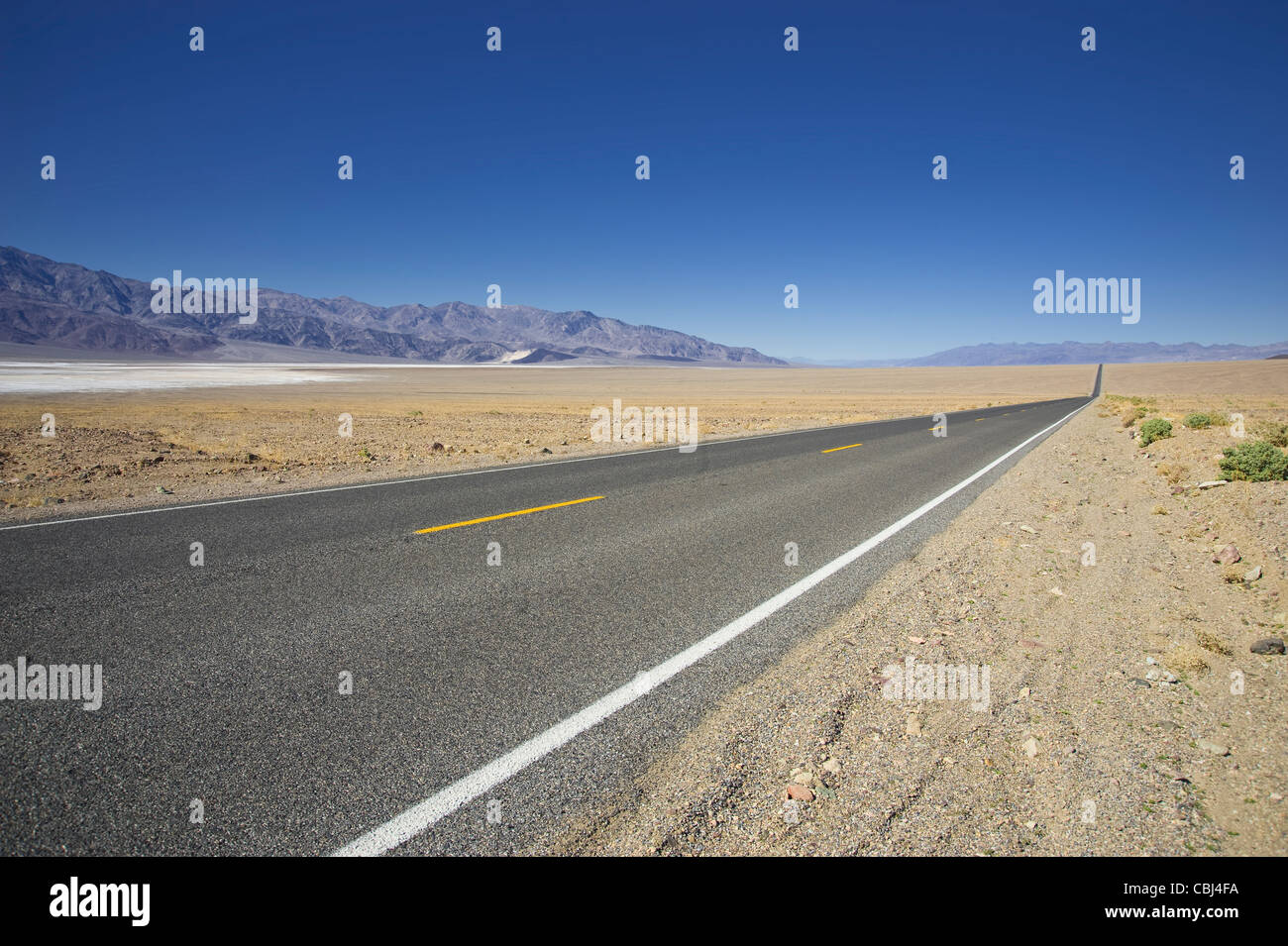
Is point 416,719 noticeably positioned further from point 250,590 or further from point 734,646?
point 250,590

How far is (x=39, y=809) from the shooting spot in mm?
2635

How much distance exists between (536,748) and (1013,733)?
2.40 m

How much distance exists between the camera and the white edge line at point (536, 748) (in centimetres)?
248

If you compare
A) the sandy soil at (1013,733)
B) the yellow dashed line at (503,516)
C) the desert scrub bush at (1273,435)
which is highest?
the desert scrub bush at (1273,435)

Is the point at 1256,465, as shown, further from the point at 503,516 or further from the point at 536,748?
the point at 536,748

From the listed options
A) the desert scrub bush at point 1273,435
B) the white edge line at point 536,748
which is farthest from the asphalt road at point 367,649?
the desert scrub bush at point 1273,435

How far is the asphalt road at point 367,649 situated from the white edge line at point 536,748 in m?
0.04
